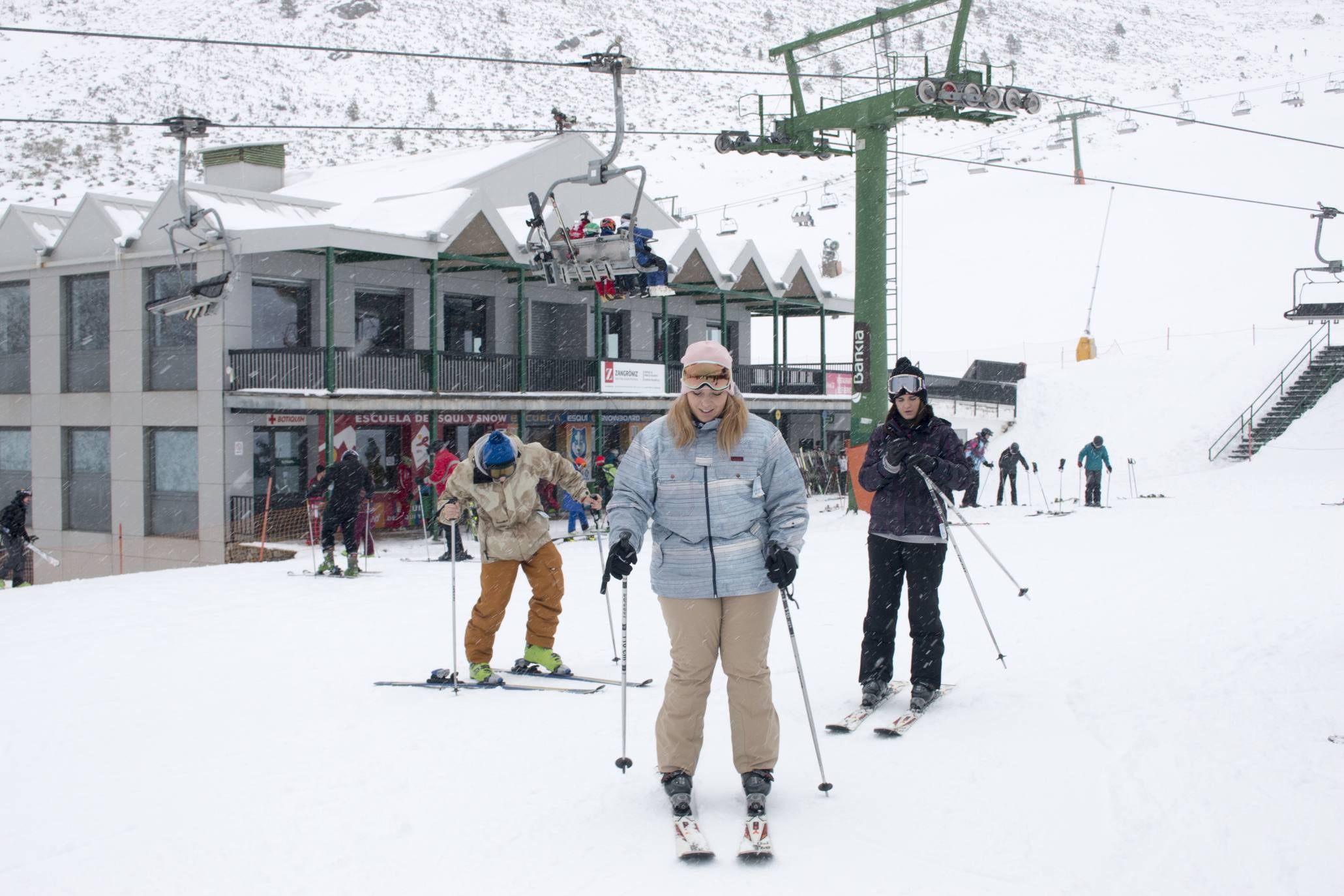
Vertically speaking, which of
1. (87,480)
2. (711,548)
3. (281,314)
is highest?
(281,314)

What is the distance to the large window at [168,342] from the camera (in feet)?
64.8

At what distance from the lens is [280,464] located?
2047cm

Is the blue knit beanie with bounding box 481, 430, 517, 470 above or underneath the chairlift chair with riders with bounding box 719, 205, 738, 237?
underneath

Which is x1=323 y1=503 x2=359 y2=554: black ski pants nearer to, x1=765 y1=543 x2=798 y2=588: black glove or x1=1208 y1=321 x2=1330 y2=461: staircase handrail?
x1=765 y1=543 x2=798 y2=588: black glove

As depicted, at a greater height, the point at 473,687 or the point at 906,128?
the point at 906,128

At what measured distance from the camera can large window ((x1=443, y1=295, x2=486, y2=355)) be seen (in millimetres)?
24281

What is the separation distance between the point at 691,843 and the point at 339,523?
963cm

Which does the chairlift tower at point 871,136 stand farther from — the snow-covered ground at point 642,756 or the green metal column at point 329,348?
the snow-covered ground at point 642,756

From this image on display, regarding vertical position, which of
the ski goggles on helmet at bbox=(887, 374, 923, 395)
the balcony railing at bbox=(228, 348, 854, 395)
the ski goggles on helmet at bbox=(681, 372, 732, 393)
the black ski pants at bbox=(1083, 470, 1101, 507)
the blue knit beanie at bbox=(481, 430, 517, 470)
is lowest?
the black ski pants at bbox=(1083, 470, 1101, 507)

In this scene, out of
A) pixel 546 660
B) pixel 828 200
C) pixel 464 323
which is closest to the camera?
pixel 546 660

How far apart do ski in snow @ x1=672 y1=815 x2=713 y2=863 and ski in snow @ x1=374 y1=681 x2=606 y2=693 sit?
234 centimetres

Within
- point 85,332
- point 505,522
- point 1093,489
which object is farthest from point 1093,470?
point 85,332


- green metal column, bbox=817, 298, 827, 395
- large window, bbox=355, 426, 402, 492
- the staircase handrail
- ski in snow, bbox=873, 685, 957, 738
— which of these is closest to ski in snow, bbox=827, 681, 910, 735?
ski in snow, bbox=873, 685, 957, 738

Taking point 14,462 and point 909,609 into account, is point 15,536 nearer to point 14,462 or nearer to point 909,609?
point 14,462
